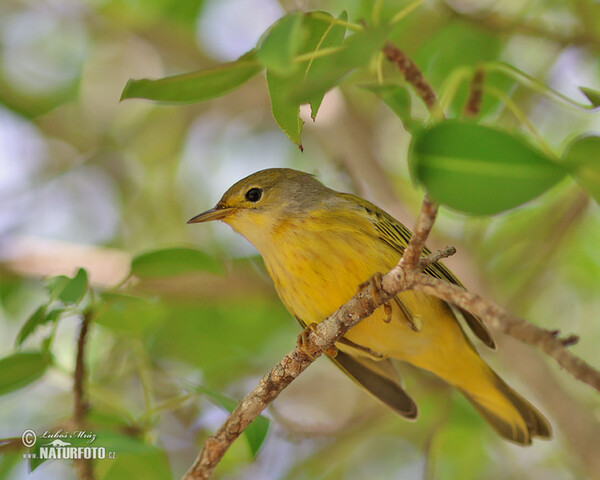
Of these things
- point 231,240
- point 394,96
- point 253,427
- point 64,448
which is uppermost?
point 231,240

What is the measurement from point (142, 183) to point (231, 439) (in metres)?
4.27

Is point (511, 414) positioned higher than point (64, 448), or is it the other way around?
point (64, 448)

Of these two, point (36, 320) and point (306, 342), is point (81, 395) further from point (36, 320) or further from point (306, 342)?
point (306, 342)

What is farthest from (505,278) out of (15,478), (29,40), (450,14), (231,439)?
(29,40)

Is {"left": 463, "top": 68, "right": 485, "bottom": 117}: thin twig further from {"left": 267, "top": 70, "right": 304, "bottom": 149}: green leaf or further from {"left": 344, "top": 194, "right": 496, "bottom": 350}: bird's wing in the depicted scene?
{"left": 344, "top": 194, "right": 496, "bottom": 350}: bird's wing

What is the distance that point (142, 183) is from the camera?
20.6ft

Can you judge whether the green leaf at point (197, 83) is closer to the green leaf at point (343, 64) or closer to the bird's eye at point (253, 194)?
the green leaf at point (343, 64)

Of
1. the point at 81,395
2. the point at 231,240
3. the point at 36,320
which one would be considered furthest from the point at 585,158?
the point at 231,240

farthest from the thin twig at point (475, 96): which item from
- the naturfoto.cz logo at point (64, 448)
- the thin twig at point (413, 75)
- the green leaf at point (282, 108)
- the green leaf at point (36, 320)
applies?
the naturfoto.cz logo at point (64, 448)

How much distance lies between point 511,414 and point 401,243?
1.27 m

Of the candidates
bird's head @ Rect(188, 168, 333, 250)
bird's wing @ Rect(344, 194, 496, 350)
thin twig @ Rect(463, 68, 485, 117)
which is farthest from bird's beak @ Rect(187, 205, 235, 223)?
thin twig @ Rect(463, 68, 485, 117)

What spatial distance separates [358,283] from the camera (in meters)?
2.97

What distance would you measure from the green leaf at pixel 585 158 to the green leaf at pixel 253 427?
1.54m

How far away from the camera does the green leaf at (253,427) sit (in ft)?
8.04
